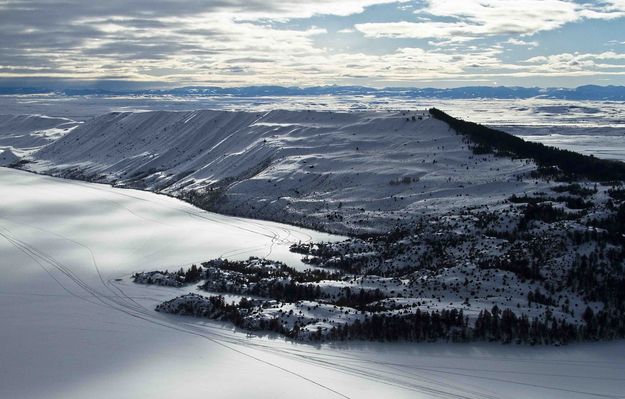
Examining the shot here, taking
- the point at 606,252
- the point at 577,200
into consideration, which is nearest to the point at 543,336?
the point at 606,252

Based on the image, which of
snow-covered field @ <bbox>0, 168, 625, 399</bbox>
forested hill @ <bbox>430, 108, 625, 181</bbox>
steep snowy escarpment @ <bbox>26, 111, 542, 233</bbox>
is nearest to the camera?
snow-covered field @ <bbox>0, 168, 625, 399</bbox>

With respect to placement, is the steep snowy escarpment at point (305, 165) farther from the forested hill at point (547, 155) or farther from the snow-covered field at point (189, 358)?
the snow-covered field at point (189, 358)

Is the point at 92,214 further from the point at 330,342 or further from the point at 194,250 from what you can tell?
the point at 330,342

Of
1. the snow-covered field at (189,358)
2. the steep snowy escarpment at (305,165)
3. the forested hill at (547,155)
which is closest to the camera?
the snow-covered field at (189,358)

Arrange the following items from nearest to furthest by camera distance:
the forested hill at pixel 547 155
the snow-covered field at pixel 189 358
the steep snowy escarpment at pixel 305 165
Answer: the snow-covered field at pixel 189 358
the steep snowy escarpment at pixel 305 165
the forested hill at pixel 547 155

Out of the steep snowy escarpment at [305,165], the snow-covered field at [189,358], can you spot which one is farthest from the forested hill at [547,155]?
the snow-covered field at [189,358]

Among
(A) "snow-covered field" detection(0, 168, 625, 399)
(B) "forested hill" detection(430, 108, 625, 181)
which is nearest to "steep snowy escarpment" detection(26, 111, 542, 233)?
(B) "forested hill" detection(430, 108, 625, 181)

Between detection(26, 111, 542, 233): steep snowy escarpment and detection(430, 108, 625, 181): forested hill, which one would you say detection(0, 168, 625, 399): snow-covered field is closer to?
detection(26, 111, 542, 233): steep snowy escarpment

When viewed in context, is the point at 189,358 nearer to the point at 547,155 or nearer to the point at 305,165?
the point at 305,165

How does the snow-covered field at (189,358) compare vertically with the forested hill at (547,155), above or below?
below
